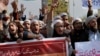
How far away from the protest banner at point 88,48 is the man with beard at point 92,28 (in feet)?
0.28

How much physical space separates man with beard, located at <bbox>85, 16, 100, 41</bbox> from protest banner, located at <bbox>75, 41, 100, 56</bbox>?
0.09m

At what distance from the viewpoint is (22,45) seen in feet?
27.2

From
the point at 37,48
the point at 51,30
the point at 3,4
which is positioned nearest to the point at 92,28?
the point at 51,30

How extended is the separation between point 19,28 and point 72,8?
670 centimetres

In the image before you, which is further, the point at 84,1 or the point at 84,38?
the point at 84,1

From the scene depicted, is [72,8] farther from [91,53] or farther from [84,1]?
[91,53]

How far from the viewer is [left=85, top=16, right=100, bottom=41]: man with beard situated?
8609 millimetres

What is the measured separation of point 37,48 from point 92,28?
100 cm

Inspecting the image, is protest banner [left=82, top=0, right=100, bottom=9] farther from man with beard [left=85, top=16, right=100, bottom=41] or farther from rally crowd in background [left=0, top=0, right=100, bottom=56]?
man with beard [left=85, top=16, right=100, bottom=41]

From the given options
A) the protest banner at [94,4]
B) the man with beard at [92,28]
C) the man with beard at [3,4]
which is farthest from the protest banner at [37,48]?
the protest banner at [94,4]

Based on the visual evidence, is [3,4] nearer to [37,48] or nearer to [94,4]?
[94,4]

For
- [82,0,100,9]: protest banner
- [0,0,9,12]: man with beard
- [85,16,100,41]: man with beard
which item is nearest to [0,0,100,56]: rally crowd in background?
[85,16,100,41]: man with beard

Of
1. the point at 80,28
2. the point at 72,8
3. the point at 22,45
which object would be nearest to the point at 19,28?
the point at 22,45

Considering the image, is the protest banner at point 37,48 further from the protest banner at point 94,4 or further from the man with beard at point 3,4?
the protest banner at point 94,4
